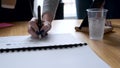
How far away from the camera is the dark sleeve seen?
1.59 metres

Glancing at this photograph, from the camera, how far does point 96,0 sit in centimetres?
116

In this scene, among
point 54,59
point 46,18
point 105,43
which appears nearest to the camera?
point 54,59

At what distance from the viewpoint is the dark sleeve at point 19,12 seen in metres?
1.59

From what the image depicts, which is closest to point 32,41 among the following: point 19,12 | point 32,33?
point 32,33

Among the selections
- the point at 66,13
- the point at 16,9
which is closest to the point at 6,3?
the point at 16,9

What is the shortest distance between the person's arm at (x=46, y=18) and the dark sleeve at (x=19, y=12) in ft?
1.01

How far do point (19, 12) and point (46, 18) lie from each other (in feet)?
1.57

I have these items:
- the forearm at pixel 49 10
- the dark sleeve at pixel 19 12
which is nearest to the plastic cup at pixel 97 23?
the forearm at pixel 49 10

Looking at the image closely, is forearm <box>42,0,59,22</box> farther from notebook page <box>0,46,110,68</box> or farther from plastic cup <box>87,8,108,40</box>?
notebook page <box>0,46,110,68</box>

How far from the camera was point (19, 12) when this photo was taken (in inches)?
66.0

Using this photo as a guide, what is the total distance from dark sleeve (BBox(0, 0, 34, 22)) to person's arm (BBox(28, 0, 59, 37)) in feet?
1.01

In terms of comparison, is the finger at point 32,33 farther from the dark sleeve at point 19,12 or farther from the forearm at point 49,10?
the dark sleeve at point 19,12

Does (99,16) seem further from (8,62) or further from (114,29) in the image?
(8,62)

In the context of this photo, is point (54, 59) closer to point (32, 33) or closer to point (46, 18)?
point (32, 33)
